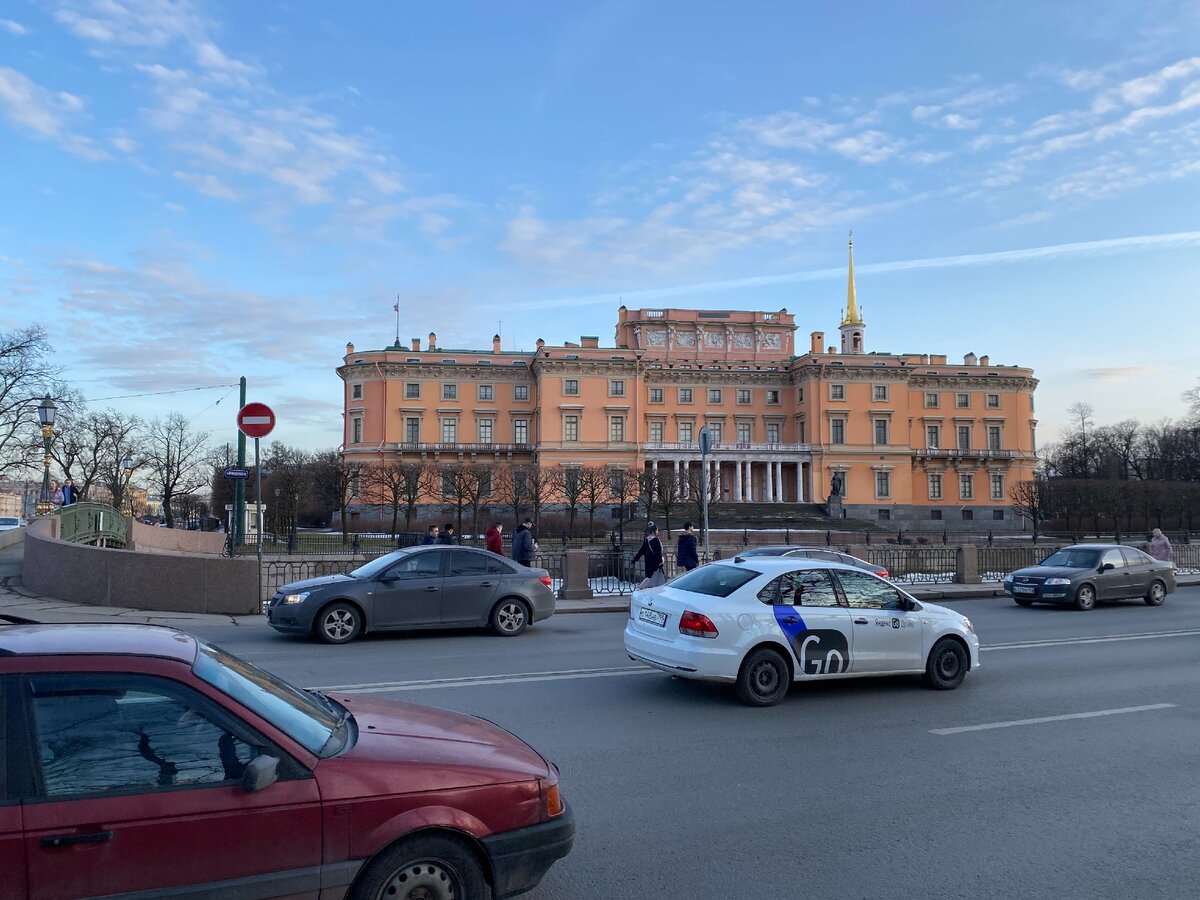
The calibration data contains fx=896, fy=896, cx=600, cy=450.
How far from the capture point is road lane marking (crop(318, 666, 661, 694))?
963 cm

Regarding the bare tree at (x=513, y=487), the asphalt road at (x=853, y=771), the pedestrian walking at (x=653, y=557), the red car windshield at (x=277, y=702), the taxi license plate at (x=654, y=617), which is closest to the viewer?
the red car windshield at (x=277, y=702)

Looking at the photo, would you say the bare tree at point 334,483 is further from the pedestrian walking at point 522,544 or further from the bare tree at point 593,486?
the pedestrian walking at point 522,544

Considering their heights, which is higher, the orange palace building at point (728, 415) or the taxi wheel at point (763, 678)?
the orange palace building at point (728, 415)

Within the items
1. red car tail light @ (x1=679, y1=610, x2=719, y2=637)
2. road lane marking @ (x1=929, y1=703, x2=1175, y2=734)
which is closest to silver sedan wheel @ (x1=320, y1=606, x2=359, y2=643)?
red car tail light @ (x1=679, y1=610, x2=719, y2=637)

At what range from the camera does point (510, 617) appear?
14.4m

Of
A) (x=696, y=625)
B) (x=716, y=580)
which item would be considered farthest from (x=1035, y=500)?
(x=696, y=625)

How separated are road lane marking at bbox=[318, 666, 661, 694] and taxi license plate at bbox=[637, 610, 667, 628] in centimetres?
122

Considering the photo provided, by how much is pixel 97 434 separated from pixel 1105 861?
71852mm

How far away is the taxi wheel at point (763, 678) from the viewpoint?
9.09m

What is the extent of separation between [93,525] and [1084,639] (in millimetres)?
26631

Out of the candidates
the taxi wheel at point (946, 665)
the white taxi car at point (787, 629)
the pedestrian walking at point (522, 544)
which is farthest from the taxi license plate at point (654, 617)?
the pedestrian walking at point (522, 544)

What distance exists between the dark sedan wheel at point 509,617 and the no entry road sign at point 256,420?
5.12m

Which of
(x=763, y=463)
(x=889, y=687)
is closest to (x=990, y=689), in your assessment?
(x=889, y=687)

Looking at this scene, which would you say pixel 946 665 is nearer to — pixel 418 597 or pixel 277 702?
pixel 418 597
